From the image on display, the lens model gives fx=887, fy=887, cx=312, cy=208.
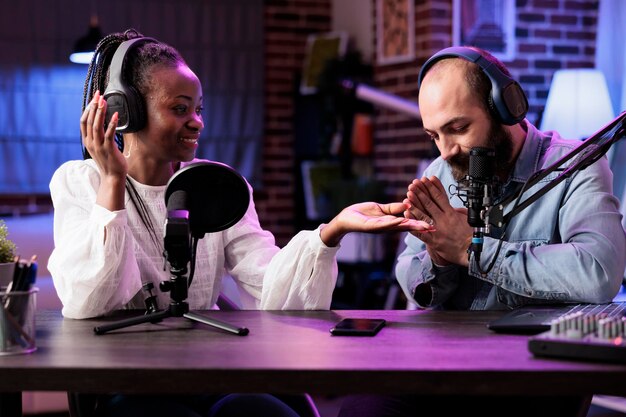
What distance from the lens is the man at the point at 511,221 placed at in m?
1.73

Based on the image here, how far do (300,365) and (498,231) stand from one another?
784 millimetres

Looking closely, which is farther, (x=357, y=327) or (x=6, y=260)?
(x=6, y=260)

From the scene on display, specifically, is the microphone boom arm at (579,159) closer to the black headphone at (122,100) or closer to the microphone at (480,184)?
the microphone at (480,184)

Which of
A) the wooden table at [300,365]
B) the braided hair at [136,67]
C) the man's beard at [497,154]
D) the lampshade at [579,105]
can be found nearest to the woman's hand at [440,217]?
the man's beard at [497,154]

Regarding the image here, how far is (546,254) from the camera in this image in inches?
68.8

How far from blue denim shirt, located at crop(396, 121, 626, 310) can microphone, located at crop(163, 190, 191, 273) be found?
584 millimetres

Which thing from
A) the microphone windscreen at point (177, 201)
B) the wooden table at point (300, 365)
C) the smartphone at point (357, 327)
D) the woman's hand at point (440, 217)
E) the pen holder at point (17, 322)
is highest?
the microphone windscreen at point (177, 201)

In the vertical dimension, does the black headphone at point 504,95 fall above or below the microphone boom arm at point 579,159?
above

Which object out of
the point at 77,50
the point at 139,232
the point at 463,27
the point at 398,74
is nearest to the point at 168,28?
the point at 77,50

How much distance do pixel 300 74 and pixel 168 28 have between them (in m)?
0.90

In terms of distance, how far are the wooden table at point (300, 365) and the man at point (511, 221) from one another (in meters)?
0.29

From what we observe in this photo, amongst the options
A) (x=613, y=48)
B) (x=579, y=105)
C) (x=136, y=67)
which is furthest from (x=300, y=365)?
(x=613, y=48)

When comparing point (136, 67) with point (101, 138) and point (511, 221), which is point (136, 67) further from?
point (511, 221)

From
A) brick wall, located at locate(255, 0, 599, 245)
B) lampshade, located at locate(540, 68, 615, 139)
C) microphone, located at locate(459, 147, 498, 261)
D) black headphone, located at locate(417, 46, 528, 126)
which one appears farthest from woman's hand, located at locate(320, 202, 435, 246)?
brick wall, located at locate(255, 0, 599, 245)
